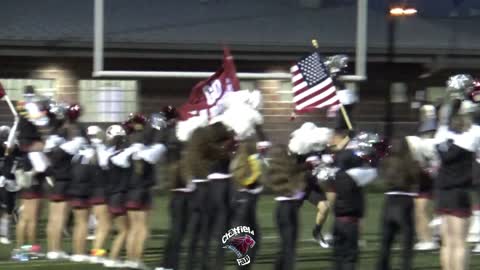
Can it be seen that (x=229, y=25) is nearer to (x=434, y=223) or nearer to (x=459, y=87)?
(x=434, y=223)

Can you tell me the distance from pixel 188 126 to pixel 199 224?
1241 mm

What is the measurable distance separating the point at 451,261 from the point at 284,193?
1718 millimetres

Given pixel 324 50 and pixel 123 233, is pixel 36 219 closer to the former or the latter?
pixel 123 233

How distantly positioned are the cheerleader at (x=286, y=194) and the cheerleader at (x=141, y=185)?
57.8 inches

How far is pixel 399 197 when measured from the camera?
11.9 meters

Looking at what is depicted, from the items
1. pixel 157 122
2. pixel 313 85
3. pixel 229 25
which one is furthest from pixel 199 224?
pixel 229 25

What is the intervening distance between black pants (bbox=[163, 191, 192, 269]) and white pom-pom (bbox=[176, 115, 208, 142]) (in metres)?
0.80

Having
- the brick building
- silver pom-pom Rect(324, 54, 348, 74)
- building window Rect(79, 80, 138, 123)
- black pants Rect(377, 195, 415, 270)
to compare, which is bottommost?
black pants Rect(377, 195, 415, 270)

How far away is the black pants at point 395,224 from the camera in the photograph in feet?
39.1

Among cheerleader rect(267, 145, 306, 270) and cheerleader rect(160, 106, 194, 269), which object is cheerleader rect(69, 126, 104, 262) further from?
cheerleader rect(267, 145, 306, 270)

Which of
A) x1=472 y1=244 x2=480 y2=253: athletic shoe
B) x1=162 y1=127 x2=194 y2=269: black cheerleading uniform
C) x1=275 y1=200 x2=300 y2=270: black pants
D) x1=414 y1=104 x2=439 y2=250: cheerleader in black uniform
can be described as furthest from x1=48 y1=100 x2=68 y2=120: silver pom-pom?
x1=472 y1=244 x2=480 y2=253: athletic shoe

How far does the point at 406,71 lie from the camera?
27375mm

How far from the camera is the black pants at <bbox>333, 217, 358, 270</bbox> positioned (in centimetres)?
1148

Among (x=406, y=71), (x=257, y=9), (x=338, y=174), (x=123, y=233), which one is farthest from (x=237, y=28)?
(x=338, y=174)
